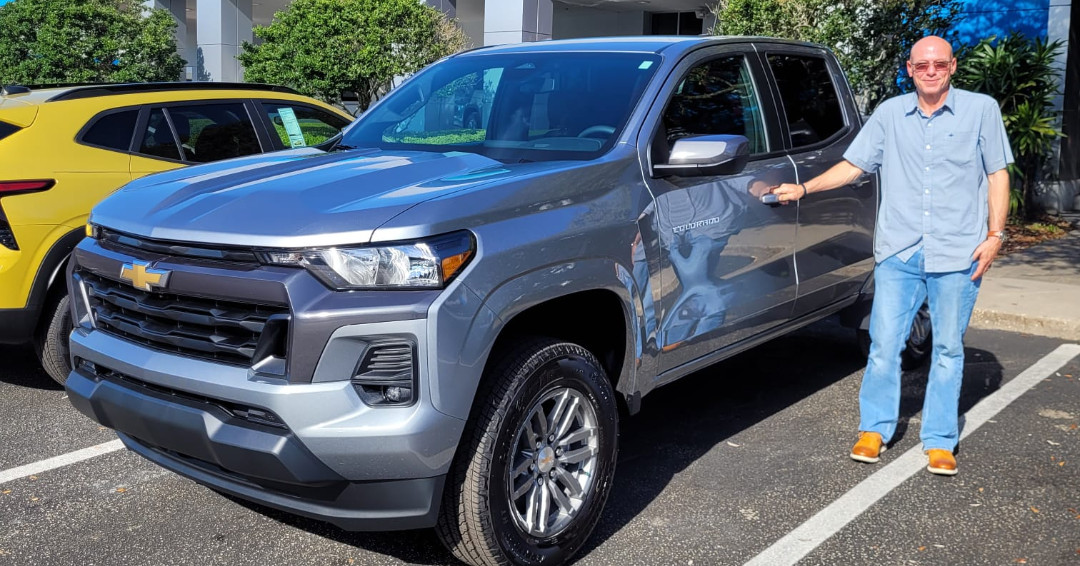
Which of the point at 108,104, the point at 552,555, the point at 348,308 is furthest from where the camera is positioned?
the point at 108,104

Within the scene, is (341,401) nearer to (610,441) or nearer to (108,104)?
(610,441)

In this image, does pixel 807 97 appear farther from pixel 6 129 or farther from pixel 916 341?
pixel 6 129

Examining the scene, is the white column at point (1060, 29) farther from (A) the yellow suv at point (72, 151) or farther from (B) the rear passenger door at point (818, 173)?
(A) the yellow suv at point (72, 151)

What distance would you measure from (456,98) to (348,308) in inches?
81.1

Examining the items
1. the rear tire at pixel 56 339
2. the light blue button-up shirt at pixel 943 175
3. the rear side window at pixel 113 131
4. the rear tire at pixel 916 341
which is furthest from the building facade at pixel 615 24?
the rear tire at pixel 56 339

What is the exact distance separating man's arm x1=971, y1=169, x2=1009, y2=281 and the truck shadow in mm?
1084

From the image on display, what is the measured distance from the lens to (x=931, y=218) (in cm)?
462

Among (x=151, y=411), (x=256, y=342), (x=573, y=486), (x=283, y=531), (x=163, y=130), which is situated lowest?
(x=283, y=531)

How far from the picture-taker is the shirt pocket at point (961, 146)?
14.9ft

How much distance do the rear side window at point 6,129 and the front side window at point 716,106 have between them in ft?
11.7

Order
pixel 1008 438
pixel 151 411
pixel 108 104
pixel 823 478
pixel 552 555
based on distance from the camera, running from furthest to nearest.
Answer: pixel 108 104
pixel 1008 438
pixel 823 478
pixel 552 555
pixel 151 411

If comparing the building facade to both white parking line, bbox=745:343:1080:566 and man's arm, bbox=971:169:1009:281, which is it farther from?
man's arm, bbox=971:169:1009:281

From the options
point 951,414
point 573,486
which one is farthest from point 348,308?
point 951,414

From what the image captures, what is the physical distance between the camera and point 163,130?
253 inches
